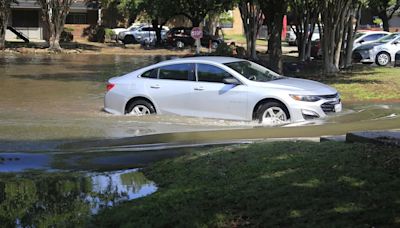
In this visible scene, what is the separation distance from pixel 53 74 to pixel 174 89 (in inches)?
511

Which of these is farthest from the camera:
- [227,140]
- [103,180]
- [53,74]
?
[53,74]

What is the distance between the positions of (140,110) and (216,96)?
5.98 feet

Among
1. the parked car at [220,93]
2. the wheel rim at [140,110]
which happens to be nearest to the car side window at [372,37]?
the parked car at [220,93]

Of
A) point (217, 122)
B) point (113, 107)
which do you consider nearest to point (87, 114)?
point (113, 107)

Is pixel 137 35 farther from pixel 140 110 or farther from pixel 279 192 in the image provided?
pixel 279 192

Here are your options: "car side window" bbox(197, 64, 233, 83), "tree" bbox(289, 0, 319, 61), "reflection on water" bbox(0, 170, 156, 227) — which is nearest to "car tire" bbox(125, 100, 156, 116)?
"car side window" bbox(197, 64, 233, 83)

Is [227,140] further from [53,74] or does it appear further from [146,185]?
[53,74]

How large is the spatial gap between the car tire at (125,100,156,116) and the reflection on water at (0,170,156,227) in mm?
4833

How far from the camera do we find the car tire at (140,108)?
1222 centimetres

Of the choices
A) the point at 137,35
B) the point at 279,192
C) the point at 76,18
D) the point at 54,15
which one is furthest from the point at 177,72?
the point at 76,18

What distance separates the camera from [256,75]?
11797 mm

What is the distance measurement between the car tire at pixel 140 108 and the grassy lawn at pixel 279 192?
17.6 feet

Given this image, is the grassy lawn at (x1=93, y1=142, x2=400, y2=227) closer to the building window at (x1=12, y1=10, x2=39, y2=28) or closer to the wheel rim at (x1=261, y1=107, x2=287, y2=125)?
the wheel rim at (x1=261, y1=107, x2=287, y2=125)

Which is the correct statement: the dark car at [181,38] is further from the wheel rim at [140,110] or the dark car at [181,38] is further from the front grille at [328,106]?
the front grille at [328,106]
